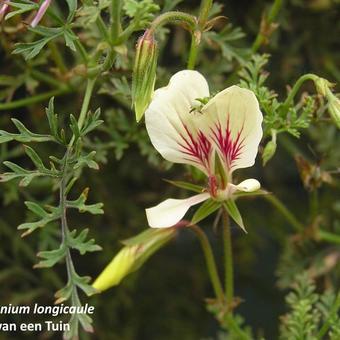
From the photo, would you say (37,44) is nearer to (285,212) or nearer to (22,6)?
(22,6)

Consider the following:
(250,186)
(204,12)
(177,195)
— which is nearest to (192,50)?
(204,12)

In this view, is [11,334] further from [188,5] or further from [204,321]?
[188,5]

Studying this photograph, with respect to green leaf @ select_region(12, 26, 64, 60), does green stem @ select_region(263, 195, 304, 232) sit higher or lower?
lower

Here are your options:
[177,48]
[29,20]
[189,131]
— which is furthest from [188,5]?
[189,131]

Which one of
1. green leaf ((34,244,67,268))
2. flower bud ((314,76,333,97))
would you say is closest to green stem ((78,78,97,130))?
green leaf ((34,244,67,268))

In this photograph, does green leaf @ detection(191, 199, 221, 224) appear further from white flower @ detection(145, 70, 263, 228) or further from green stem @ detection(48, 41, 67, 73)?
green stem @ detection(48, 41, 67, 73)

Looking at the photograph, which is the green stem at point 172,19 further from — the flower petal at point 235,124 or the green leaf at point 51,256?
the green leaf at point 51,256

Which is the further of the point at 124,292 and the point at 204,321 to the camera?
the point at 204,321
